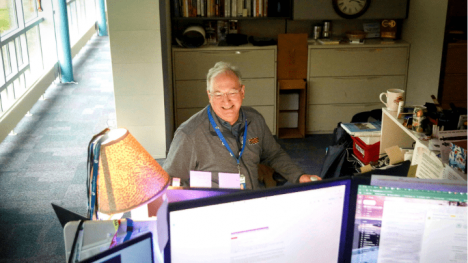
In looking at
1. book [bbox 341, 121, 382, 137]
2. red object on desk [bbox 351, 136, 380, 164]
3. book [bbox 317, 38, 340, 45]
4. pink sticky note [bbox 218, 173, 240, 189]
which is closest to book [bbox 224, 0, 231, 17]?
book [bbox 317, 38, 340, 45]

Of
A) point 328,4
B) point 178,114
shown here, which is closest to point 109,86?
point 178,114

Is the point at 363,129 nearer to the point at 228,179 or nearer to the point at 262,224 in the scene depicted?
the point at 228,179

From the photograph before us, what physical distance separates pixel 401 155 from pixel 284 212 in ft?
5.00

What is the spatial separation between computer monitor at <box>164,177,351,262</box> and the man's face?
1112mm

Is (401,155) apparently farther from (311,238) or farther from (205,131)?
(311,238)

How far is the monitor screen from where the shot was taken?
4.50ft

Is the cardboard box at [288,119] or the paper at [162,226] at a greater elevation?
the paper at [162,226]

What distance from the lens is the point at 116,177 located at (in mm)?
1512

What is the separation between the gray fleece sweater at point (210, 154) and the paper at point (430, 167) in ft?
2.03

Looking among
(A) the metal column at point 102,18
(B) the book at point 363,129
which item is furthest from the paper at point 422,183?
(A) the metal column at point 102,18

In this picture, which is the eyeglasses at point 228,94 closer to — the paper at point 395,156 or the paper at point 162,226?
the paper at point 395,156

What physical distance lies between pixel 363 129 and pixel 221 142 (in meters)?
1.34

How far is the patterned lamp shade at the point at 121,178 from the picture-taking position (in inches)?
59.4

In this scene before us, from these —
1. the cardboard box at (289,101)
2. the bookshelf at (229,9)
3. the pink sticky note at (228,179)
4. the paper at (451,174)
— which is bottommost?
the cardboard box at (289,101)
